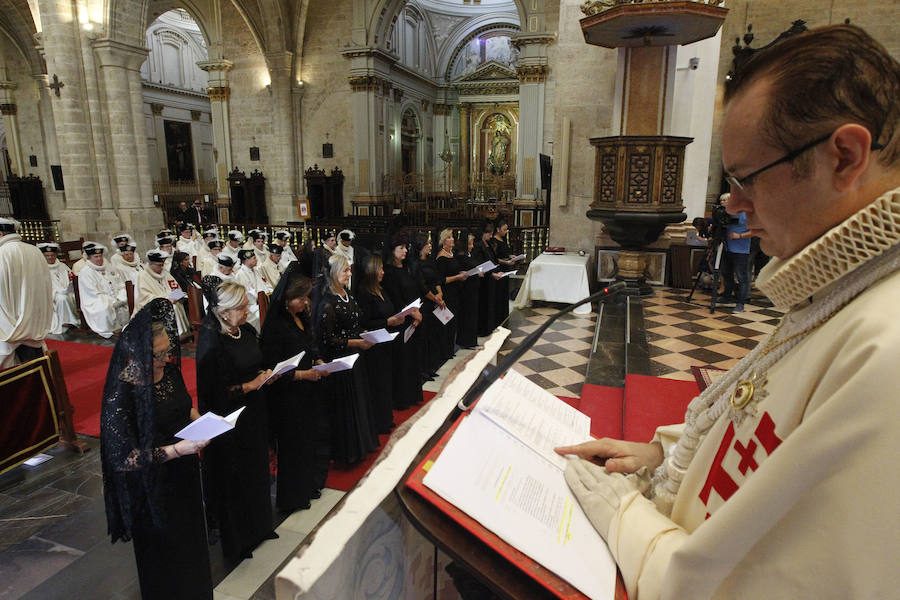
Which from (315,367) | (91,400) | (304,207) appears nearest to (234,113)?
(304,207)

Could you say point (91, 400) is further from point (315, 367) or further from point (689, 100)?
point (689, 100)

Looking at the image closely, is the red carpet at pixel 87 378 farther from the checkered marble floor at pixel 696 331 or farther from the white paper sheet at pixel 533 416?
the checkered marble floor at pixel 696 331

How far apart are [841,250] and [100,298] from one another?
380 inches

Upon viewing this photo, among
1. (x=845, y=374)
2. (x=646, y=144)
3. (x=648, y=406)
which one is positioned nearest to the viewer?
(x=845, y=374)

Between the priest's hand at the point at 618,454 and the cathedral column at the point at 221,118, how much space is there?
21.6 meters

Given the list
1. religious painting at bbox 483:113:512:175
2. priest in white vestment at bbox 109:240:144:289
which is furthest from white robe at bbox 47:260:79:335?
religious painting at bbox 483:113:512:175

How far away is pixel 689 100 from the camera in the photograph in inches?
314

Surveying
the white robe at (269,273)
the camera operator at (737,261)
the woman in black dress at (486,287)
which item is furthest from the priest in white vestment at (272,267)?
the camera operator at (737,261)

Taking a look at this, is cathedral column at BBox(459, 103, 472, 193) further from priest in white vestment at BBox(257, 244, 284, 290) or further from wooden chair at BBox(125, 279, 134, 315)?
wooden chair at BBox(125, 279, 134, 315)

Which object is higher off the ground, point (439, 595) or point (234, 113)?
point (234, 113)

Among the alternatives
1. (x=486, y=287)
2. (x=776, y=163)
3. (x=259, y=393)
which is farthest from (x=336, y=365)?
(x=486, y=287)

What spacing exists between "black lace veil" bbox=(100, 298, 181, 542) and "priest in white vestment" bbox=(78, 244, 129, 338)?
6758 mm

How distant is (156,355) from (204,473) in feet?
3.63

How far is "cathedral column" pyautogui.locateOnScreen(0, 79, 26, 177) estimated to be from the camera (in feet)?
66.5
